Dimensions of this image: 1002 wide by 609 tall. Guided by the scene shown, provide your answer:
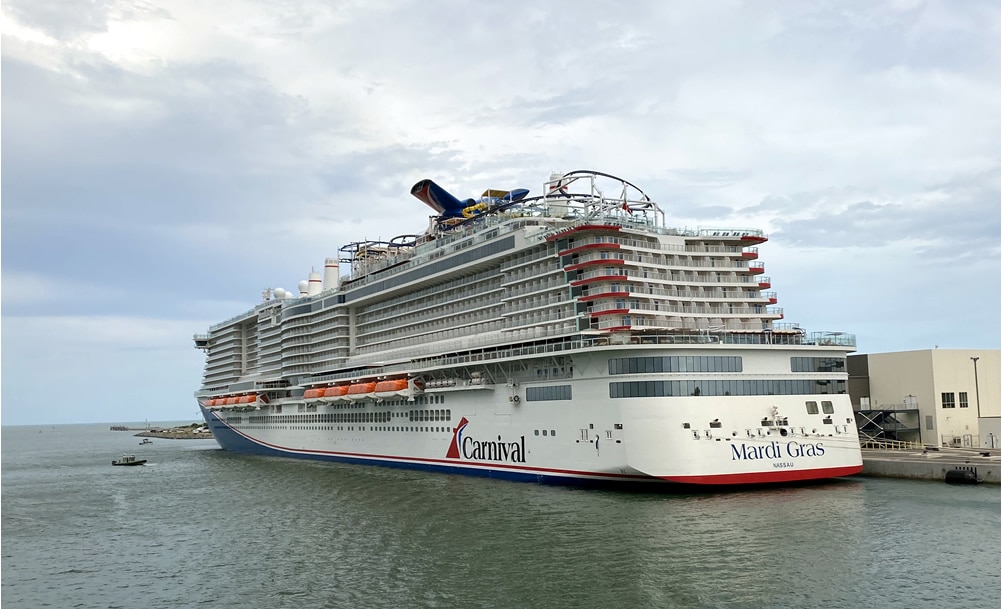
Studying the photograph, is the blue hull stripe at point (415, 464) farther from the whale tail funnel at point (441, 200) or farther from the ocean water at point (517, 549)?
the whale tail funnel at point (441, 200)

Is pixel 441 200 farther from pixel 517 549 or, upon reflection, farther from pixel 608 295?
pixel 517 549

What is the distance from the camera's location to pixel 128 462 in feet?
251

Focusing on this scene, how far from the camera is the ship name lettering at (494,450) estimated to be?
44.3 meters

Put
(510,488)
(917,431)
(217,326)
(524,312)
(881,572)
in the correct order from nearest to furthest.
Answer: (881,572) → (510,488) → (524,312) → (917,431) → (217,326)

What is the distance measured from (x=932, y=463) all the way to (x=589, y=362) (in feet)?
63.0

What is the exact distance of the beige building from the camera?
5288cm

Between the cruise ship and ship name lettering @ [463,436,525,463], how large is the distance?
0.11 m

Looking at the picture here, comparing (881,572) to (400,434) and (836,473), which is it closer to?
(836,473)

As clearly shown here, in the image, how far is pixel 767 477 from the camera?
37500 millimetres

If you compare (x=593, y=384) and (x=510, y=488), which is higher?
(x=593, y=384)

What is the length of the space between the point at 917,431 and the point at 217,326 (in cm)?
7663

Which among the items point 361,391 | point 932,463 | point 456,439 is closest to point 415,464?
point 456,439

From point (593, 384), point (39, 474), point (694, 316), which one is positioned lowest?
point (39, 474)

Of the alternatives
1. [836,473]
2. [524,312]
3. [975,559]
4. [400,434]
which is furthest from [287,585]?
[400,434]
